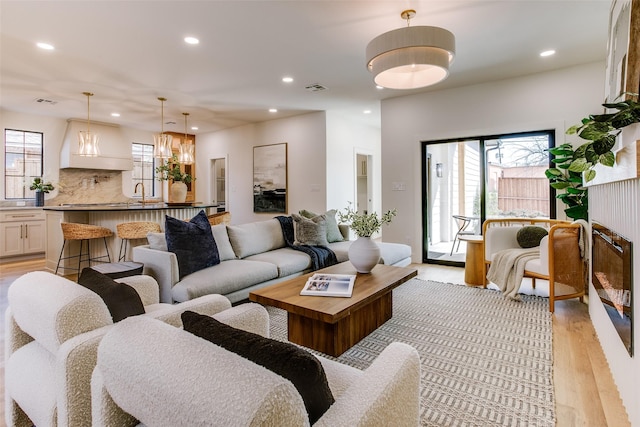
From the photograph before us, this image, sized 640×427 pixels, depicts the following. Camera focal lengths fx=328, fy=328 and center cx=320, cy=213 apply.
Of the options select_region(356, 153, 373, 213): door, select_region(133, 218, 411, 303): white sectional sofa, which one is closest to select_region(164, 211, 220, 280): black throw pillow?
select_region(133, 218, 411, 303): white sectional sofa

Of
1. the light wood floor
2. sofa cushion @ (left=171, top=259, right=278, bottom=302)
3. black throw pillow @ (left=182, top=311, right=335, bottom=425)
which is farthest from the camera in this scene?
sofa cushion @ (left=171, top=259, right=278, bottom=302)

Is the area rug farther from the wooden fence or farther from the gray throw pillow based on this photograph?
the wooden fence

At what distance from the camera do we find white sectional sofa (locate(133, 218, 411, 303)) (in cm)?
277

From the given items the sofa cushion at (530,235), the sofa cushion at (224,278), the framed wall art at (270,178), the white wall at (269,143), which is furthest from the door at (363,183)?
the sofa cushion at (224,278)

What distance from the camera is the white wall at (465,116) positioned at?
4180 mm

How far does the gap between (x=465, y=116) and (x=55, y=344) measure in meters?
5.22

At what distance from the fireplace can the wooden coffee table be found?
1303 millimetres

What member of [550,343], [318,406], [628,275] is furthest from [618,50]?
[318,406]

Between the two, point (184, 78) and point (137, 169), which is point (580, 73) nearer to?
point (184, 78)

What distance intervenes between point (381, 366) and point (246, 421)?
21.7 inches

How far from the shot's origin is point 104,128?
7215 mm

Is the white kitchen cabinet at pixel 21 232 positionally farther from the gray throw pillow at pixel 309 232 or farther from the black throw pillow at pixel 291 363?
the black throw pillow at pixel 291 363

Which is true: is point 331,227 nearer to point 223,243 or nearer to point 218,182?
point 223,243

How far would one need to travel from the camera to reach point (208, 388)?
2.02 feet
